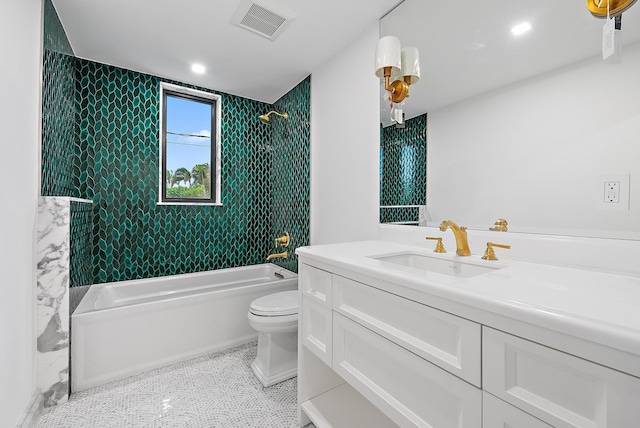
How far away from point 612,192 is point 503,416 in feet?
2.82

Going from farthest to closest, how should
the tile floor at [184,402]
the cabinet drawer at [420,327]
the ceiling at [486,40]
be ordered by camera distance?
the tile floor at [184,402]
the ceiling at [486,40]
the cabinet drawer at [420,327]

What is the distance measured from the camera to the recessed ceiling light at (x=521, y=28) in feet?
3.95

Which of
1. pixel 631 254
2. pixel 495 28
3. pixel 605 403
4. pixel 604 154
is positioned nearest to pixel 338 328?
pixel 605 403

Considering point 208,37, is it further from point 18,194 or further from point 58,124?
point 18,194

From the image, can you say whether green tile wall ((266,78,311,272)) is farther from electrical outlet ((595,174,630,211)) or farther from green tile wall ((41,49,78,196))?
electrical outlet ((595,174,630,211))

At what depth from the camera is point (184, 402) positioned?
65.2 inches

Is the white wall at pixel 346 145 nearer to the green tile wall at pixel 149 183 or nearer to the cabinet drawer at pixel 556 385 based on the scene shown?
the green tile wall at pixel 149 183

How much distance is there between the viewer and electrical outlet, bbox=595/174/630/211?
3.13ft

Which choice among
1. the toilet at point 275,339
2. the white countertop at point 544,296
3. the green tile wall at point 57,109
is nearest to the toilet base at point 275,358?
the toilet at point 275,339

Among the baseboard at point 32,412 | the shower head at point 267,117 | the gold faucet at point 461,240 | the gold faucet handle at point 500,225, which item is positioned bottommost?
the baseboard at point 32,412

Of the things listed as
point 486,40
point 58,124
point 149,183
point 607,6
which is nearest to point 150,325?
point 149,183

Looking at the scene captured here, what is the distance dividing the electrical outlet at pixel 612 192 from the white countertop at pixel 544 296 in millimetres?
240

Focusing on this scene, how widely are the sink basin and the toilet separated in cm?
85

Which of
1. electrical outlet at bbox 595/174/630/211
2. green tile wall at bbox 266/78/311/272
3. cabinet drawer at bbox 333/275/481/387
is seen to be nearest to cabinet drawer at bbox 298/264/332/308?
cabinet drawer at bbox 333/275/481/387
